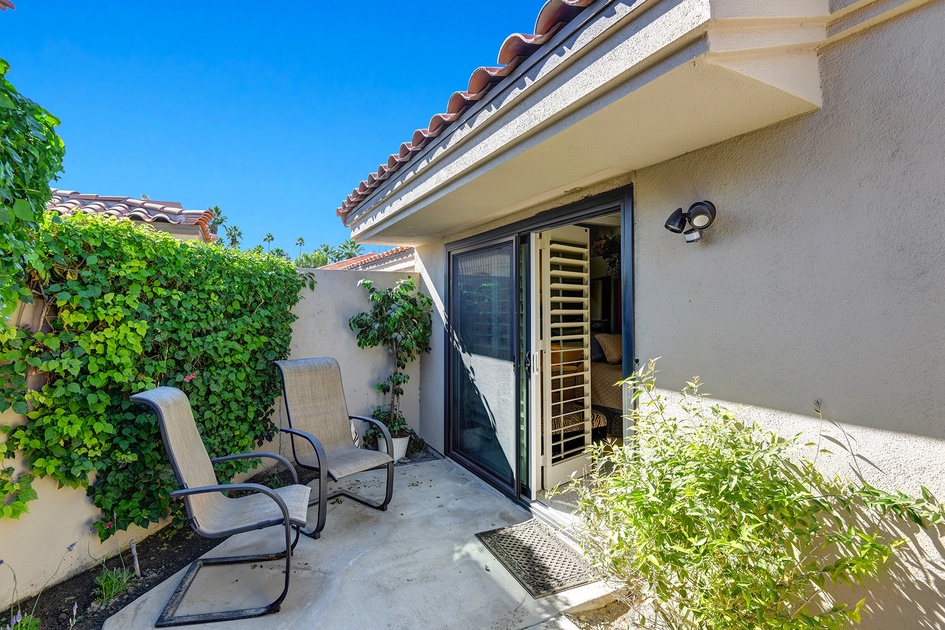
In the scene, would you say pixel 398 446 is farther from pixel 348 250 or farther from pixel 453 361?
pixel 348 250

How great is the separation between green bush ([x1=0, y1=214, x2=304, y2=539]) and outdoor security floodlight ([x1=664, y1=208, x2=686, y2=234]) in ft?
13.9

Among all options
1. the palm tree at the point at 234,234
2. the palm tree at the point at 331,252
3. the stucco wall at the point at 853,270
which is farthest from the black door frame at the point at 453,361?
the palm tree at the point at 331,252

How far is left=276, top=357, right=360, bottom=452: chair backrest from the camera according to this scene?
15.7 feet

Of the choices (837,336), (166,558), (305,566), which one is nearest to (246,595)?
(305,566)

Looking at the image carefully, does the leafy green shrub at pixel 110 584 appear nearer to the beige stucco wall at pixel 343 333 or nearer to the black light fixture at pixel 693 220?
the beige stucco wall at pixel 343 333

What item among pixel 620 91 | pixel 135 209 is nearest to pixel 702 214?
pixel 620 91

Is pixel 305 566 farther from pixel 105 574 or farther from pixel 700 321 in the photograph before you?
pixel 700 321

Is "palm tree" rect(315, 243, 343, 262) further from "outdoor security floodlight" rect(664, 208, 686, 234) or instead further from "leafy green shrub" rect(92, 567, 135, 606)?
"outdoor security floodlight" rect(664, 208, 686, 234)

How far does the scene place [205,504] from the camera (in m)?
3.29

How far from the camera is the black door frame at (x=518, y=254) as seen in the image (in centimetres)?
336

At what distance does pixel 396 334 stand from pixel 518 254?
7.85 feet

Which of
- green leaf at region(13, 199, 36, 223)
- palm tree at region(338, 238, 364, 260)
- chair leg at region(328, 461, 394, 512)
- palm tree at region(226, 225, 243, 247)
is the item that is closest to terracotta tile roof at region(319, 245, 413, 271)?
chair leg at region(328, 461, 394, 512)

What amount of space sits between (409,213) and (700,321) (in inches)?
128

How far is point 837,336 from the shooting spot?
214cm
